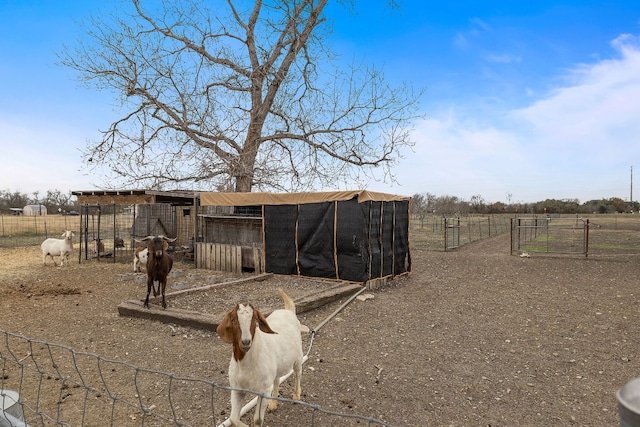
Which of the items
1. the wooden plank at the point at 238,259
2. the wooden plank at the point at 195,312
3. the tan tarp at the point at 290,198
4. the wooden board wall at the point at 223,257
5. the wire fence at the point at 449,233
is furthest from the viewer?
the wire fence at the point at 449,233

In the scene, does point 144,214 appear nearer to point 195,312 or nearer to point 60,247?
point 60,247

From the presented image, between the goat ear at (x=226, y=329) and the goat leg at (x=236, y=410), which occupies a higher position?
the goat ear at (x=226, y=329)

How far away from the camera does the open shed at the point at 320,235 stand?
10.4 metres

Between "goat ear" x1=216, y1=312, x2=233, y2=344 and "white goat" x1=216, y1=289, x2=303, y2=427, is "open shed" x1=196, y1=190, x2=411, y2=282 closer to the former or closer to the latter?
"white goat" x1=216, y1=289, x2=303, y2=427

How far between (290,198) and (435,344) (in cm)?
648

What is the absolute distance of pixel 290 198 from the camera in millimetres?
11555

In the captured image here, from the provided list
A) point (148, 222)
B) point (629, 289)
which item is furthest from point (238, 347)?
point (148, 222)

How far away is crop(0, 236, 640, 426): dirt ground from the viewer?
14.1 ft

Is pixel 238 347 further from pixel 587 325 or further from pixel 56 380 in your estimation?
pixel 587 325

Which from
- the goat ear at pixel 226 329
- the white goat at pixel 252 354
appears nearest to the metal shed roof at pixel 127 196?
the white goat at pixel 252 354

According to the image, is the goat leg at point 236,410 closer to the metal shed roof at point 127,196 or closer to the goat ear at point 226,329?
the goat ear at point 226,329

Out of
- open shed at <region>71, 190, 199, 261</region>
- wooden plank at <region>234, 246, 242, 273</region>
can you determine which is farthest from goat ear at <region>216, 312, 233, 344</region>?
open shed at <region>71, 190, 199, 261</region>

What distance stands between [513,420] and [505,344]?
2.40m

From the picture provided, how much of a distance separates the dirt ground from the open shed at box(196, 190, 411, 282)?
3.48 feet
